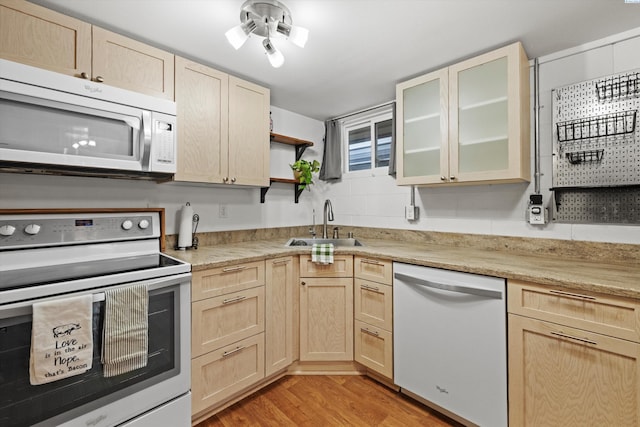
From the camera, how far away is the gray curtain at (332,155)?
304 centimetres

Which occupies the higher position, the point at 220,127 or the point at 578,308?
the point at 220,127

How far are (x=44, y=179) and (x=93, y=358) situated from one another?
1.06 metres

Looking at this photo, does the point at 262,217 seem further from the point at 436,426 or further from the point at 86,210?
the point at 436,426

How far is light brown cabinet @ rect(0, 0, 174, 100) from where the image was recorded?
1.29m

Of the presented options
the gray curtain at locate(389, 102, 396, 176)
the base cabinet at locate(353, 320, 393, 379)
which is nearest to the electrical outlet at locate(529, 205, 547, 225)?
the gray curtain at locate(389, 102, 396, 176)

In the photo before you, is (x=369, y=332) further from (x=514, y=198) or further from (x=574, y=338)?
(x=514, y=198)

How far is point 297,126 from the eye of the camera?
2986 mm

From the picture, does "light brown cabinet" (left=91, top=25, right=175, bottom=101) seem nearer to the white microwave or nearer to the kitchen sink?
the white microwave

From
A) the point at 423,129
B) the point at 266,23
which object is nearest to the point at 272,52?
the point at 266,23

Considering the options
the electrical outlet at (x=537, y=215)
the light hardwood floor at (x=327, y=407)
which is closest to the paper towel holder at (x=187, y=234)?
the light hardwood floor at (x=327, y=407)

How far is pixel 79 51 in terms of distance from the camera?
1449mm

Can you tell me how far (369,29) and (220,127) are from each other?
1.14m

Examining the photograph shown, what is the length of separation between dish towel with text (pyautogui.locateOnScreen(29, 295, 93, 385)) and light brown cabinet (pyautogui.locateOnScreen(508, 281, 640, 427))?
1.90 meters

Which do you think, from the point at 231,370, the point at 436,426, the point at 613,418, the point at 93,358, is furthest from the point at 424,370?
the point at 93,358
